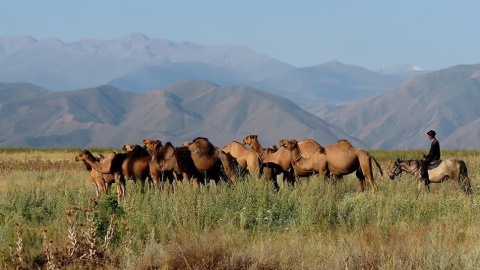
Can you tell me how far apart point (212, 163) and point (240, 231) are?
713 cm

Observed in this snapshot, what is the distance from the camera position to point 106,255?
11.3 metres

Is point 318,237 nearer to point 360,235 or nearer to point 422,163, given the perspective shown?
point 360,235

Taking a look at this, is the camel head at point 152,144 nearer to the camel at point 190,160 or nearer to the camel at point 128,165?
the camel at point 190,160

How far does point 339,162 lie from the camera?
20.3m

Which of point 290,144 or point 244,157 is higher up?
point 290,144

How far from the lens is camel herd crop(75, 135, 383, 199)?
64.8ft

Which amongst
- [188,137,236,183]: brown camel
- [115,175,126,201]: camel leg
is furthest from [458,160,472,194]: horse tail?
[115,175,126,201]: camel leg

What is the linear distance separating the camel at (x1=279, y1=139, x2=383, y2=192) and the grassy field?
6.96 feet

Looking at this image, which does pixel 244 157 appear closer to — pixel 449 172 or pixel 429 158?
pixel 429 158

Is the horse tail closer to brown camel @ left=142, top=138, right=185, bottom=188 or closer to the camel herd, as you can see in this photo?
the camel herd

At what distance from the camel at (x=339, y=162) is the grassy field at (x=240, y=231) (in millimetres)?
2122

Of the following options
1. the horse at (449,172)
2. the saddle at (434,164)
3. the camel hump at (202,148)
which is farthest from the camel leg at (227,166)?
the saddle at (434,164)

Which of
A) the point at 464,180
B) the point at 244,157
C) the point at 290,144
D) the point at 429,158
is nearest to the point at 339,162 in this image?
the point at 290,144

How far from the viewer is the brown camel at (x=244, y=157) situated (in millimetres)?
20523
